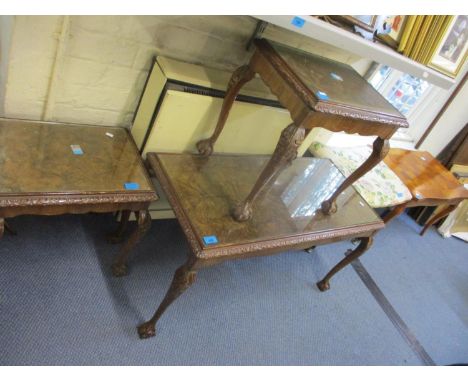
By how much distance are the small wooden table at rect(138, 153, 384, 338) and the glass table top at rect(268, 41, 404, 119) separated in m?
0.50

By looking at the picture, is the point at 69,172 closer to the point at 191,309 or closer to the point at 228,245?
the point at 228,245

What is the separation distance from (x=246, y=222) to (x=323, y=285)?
2.53 feet

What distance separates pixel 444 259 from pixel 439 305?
0.54 metres

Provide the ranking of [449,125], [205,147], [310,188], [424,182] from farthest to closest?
[449,125] → [424,182] → [310,188] → [205,147]

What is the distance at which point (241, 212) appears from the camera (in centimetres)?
130

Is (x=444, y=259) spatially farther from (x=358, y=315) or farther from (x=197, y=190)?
(x=197, y=190)

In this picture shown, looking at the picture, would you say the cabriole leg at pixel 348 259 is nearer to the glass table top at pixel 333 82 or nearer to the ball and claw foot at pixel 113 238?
the glass table top at pixel 333 82

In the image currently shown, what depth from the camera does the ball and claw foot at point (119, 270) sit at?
1456mm

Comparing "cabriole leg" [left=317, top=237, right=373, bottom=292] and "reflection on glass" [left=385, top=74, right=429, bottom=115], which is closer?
"cabriole leg" [left=317, top=237, right=373, bottom=292]

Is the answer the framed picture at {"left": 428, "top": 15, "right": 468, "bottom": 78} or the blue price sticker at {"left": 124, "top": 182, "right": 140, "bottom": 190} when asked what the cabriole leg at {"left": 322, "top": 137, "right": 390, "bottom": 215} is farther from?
the blue price sticker at {"left": 124, "top": 182, "right": 140, "bottom": 190}

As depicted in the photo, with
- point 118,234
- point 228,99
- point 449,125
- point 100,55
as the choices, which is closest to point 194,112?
point 228,99

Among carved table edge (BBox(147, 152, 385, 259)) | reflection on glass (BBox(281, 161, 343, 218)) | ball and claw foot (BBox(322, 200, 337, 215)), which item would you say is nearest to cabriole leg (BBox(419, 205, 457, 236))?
reflection on glass (BBox(281, 161, 343, 218))

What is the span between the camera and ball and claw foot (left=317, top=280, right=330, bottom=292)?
1.87 m

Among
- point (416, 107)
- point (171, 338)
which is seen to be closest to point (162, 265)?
point (171, 338)
